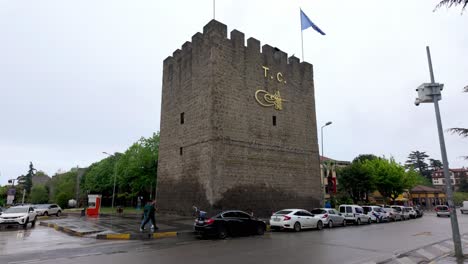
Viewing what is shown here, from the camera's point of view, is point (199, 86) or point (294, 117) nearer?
point (199, 86)

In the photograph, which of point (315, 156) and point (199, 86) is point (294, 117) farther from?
point (199, 86)

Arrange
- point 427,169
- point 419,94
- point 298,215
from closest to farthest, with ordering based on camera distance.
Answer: point 419,94 → point 298,215 → point 427,169

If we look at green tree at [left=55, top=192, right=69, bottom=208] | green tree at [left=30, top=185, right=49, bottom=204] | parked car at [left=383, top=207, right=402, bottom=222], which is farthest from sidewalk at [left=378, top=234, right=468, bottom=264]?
green tree at [left=30, top=185, right=49, bottom=204]

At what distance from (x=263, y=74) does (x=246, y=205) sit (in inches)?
450

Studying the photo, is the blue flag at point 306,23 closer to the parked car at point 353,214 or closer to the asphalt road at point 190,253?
the parked car at point 353,214

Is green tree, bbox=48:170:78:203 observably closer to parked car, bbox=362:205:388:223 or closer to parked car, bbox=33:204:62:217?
parked car, bbox=33:204:62:217

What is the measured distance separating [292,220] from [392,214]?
18.7 metres

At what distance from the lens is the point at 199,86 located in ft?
82.1

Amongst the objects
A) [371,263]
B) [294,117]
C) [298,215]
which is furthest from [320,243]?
[294,117]

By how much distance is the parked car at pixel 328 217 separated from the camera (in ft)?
69.2

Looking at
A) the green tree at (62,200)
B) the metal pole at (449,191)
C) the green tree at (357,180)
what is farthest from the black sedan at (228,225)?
the green tree at (62,200)

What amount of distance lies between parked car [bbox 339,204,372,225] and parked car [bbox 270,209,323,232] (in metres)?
6.64

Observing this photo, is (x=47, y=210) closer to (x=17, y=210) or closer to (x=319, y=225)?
(x=17, y=210)

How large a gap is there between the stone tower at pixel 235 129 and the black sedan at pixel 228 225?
5.67 m
